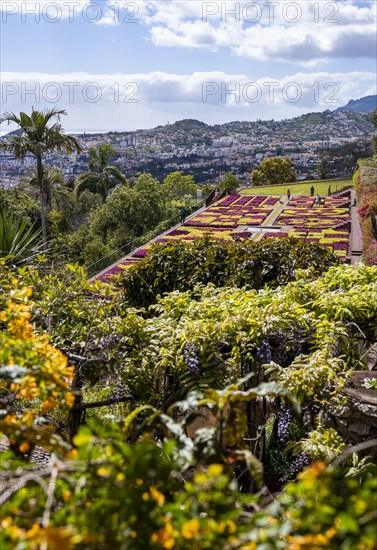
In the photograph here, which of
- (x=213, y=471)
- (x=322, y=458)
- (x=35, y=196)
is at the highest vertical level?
(x=35, y=196)

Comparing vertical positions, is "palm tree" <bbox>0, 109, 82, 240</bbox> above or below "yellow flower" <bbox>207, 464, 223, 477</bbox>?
above

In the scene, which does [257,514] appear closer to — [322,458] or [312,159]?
[322,458]

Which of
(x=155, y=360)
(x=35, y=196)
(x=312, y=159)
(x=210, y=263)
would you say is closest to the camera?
(x=155, y=360)

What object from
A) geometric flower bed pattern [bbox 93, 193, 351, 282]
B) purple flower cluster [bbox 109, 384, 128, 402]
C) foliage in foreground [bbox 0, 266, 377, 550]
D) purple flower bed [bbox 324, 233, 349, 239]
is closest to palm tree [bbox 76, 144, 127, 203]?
geometric flower bed pattern [bbox 93, 193, 351, 282]

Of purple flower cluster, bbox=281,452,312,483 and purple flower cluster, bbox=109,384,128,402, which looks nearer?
purple flower cluster, bbox=281,452,312,483

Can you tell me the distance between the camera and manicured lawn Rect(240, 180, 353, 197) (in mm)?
43031

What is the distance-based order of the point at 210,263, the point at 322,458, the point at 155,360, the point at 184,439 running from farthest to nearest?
the point at 210,263 < the point at 155,360 < the point at 322,458 < the point at 184,439

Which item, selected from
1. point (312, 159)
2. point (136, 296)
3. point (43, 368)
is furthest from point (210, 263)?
point (312, 159)

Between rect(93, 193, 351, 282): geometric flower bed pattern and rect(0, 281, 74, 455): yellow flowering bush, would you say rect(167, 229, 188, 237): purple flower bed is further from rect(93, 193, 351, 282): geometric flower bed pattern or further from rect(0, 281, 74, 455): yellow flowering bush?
rect(0, 281, 74, 455): yellow flowering bush

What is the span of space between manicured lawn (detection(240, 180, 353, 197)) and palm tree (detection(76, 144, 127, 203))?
1057 centimetres

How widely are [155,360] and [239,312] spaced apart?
815 millimetres

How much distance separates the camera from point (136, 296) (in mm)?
8672

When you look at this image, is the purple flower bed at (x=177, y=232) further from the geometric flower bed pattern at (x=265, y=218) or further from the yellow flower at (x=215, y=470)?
the yellow flower at (x=215, y=470)

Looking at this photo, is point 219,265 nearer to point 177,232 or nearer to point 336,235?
point 336,235
